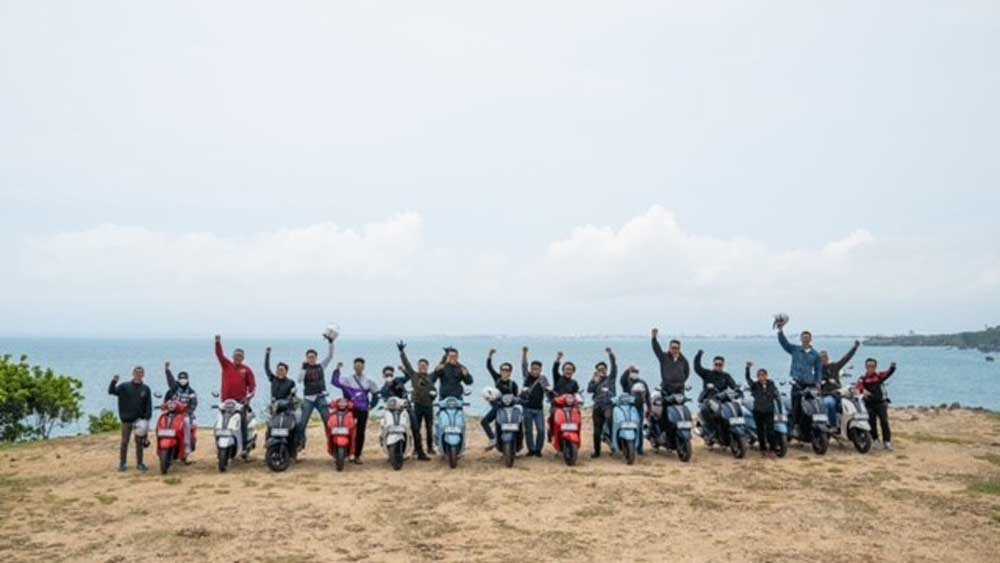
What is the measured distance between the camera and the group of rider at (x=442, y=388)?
11.7 meters

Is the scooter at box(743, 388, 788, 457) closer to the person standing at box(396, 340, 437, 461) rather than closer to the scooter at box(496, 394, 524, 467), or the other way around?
the scooter at box(496, 394, 524, 467)

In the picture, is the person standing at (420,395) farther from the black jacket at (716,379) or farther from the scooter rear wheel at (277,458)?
the black jacket at (716,379)

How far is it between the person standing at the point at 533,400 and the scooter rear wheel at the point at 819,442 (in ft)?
14.9

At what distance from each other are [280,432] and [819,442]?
8.69 meters

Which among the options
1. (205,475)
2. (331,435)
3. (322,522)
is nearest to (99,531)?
(322,522)

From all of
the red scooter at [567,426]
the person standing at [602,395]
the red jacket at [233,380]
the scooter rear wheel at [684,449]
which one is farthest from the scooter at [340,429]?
the scooter rear wheel at [684,449]

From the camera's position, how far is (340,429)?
11391 mm

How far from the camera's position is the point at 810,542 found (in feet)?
24.3

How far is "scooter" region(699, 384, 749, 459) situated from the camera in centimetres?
1223

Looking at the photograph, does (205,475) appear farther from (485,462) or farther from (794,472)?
(794,472)

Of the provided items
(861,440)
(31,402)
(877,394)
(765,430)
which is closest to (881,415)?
(877,394)

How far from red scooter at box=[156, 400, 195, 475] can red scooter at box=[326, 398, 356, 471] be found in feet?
7.17

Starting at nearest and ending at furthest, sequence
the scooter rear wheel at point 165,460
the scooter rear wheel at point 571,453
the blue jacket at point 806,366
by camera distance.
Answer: the scooter rear wheel at point 165,460, the scooter rear wheel at point 571,453, the blue jacket at point 806,366

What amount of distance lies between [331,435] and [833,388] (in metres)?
8.54
